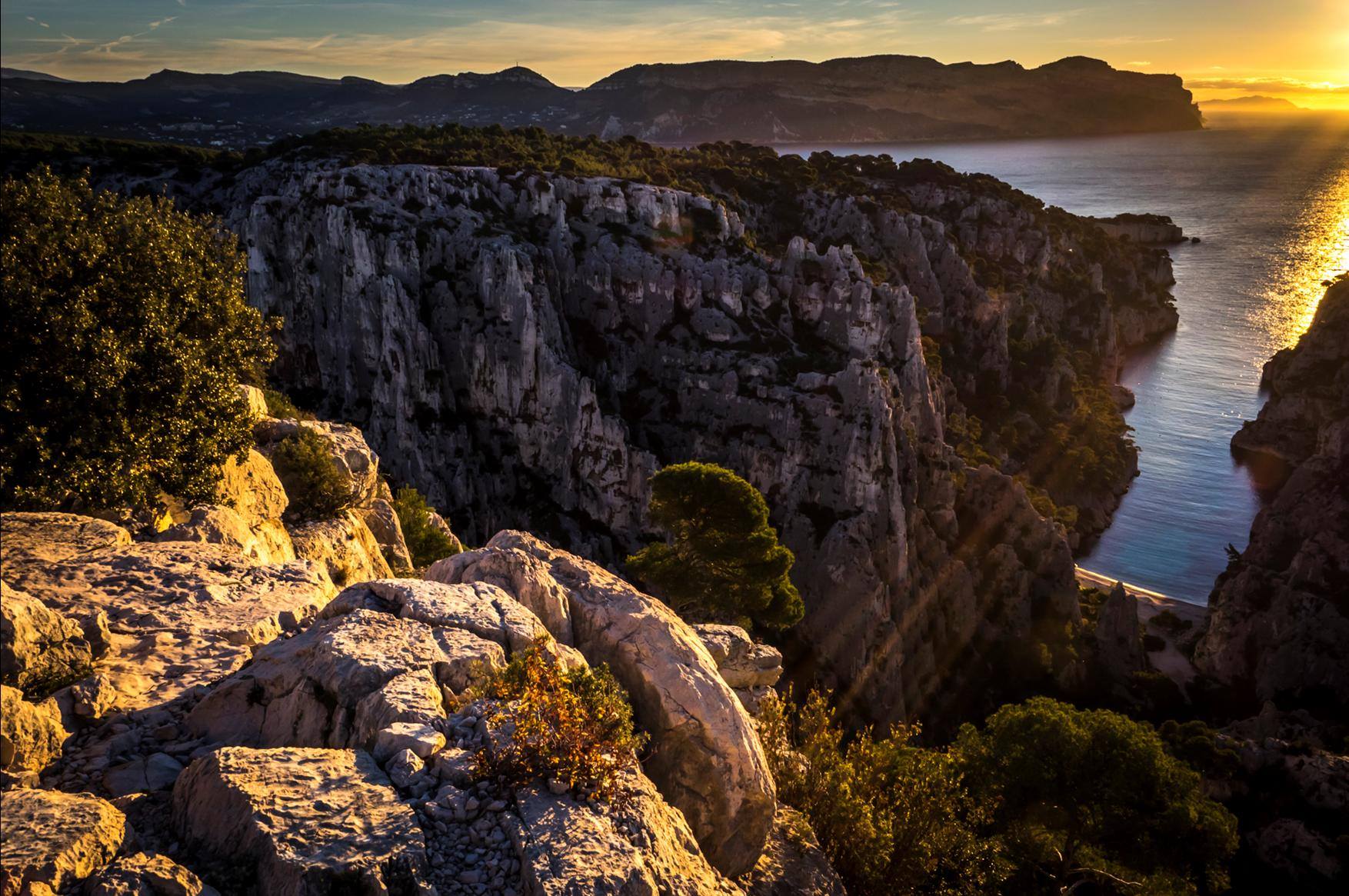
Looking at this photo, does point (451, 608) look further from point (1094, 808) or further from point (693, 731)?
point (1094, 808)

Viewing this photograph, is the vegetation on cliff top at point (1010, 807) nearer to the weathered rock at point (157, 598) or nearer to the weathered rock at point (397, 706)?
the weathered rock at point (397, 706)

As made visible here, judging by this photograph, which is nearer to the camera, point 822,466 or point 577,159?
point 822,466

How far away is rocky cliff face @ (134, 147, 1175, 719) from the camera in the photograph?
179ft

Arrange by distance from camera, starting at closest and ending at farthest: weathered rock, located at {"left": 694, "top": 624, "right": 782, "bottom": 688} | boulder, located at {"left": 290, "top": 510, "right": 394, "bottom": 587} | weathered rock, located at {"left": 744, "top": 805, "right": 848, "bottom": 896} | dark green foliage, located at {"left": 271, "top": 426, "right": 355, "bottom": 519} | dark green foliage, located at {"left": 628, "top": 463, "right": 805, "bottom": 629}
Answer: weathered rock, located at {"left": 744, "top": 805, "right": 848, "bottom": 896} → boulder, located at {"left": 290, "top": 510, "right": 394, "bottom": 587} → weathered rock, located at {"left": 694, "top": 624, "right": 782, "bottom": 688} → dark green foliage, located at {"left": 271, "top": 426, "right": 355, "bottom": 519} → dark green foliage, located at {"left": 628, "top": 463, "right": 805, "bottom": 629}

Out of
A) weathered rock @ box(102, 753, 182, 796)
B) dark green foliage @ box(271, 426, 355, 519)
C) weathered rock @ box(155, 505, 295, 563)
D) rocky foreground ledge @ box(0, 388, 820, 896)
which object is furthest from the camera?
dark green foliage @ box(271, 426, 355, 519)

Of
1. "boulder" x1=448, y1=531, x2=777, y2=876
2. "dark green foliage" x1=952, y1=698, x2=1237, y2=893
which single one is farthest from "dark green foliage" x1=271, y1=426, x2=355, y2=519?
"dark green foliage" x1=952, y1=698, x2=1237, y2=893

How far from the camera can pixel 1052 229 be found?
126438mm

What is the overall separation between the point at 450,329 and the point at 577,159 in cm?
3454

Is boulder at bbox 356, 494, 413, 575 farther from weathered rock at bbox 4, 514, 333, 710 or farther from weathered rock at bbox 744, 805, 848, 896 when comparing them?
weathered rock at bbox 744, 805, 848, 896

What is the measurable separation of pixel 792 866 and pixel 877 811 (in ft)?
14.7

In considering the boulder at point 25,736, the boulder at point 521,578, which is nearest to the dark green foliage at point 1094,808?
the boulder at point 521,578

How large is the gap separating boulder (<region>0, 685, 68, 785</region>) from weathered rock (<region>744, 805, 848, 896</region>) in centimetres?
1076

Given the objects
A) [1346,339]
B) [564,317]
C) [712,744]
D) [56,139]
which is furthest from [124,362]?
[56,139]

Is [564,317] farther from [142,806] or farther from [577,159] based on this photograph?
[142,806]
